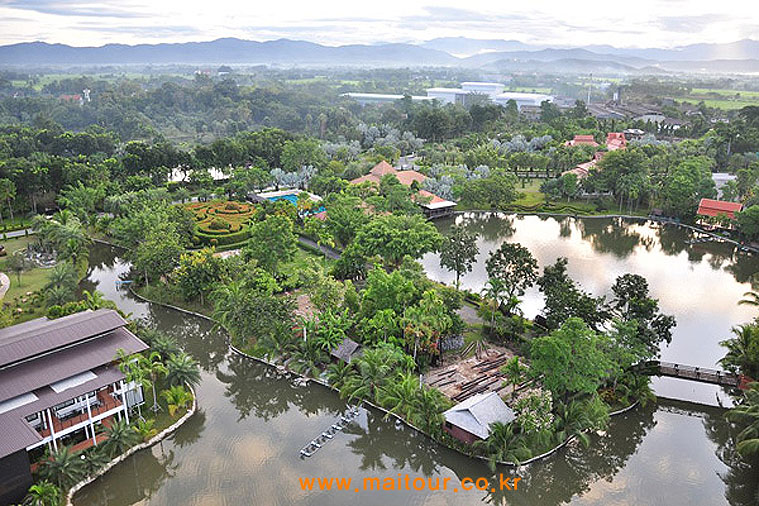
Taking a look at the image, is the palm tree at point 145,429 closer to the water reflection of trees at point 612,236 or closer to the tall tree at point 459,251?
the tall tree at point 459,251

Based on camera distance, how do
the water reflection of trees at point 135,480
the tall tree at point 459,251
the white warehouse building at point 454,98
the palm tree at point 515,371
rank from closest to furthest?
1. the water reflection of trees at point 135,480
2. the palm tree at point 515,371
3. the tall tree at point 459,251
4. the white warehouse building at point 454,98

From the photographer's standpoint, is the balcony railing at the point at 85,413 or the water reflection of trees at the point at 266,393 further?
the water reflection of trees at the point at 266,393

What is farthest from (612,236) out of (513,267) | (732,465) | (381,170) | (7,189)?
(7,189)

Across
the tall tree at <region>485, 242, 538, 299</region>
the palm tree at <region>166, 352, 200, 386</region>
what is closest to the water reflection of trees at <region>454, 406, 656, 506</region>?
the tall tree at <region>485, 242, 538, 299</region>

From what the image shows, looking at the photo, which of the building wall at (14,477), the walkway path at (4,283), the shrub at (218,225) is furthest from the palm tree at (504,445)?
the shrub at (218,225)

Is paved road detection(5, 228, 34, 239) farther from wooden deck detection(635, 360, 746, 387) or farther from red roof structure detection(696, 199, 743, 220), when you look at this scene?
red roof structure detection(696, 199, 743, 220)

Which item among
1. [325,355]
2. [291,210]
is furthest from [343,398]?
[291,210]
